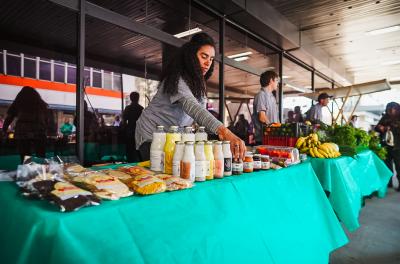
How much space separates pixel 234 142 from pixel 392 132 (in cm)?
482

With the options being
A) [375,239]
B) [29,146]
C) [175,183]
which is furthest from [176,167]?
[29,146]

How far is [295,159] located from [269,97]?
1.41 meters

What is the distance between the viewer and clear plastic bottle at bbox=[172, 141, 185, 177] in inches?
45.5

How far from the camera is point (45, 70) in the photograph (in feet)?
14.8

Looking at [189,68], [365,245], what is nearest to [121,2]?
[189,68]

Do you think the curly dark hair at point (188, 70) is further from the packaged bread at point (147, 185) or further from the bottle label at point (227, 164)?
the packaged bread at point (147, 185)

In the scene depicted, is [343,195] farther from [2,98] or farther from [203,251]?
[2,98]

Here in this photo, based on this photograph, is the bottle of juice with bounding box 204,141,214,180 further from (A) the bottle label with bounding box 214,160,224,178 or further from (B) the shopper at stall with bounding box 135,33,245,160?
(B) the shopper at stall with bounding box 135,33,245,160

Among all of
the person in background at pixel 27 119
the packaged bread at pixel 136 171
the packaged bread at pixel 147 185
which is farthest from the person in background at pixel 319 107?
the person in background at pixel 27 119

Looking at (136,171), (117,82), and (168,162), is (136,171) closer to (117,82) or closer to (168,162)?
(168,162)

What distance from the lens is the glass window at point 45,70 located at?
4323 millimetres

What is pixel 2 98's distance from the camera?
3.75 meters

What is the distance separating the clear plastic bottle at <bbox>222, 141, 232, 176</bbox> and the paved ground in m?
1.42

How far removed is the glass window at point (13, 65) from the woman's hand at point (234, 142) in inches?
167
